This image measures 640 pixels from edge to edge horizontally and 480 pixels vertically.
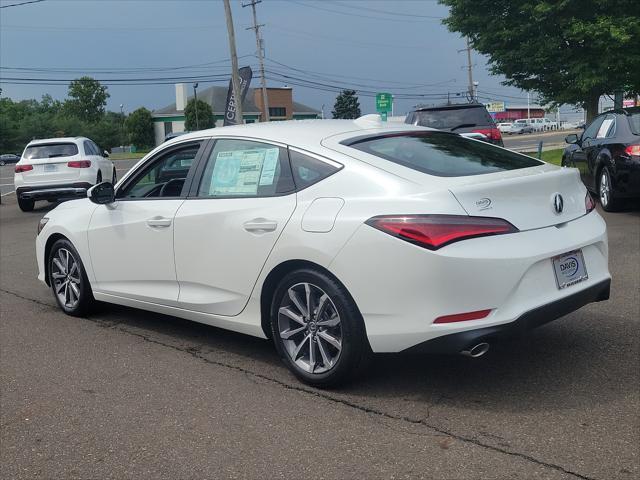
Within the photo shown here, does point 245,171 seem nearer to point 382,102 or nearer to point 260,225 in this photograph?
point 260,225

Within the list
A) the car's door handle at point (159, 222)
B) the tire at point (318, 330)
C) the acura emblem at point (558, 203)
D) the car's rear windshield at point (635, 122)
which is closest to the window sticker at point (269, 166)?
the tire at point (318, 330)

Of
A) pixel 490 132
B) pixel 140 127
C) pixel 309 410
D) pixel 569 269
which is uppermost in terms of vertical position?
pixel 140 127

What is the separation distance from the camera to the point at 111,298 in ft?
18.1

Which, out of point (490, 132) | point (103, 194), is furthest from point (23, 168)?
point (103, 194)

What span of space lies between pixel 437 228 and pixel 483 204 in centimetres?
32

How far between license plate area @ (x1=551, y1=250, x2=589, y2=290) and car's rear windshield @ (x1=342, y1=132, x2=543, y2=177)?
0.66 m

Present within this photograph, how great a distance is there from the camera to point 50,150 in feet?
53.7

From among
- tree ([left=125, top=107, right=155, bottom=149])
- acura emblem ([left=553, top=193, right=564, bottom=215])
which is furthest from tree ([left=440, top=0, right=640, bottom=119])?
tree ([left=125, top=107, right=155, bottom=149])

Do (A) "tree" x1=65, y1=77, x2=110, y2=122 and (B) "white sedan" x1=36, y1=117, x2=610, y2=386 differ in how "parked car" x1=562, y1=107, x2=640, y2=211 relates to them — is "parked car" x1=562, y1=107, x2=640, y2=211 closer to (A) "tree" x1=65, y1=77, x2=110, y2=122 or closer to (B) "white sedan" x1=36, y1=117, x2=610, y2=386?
(B) "white sedan" x1=36, y1=117, x2=610, y2=386

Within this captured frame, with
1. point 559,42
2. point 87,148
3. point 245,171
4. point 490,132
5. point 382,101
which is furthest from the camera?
point 382,101

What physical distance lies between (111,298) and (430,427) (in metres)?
3.00

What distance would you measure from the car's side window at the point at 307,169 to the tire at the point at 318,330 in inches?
21.5

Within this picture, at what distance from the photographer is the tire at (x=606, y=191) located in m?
10.3

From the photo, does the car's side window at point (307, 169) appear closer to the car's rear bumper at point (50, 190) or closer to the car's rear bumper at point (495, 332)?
the car's rear bumper at point (495, 332)
